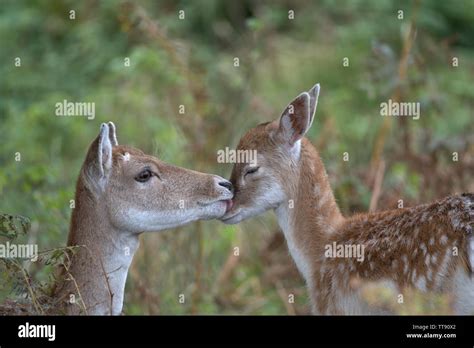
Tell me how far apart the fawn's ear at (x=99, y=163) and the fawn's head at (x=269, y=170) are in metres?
0.99

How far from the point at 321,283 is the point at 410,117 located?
4.49m

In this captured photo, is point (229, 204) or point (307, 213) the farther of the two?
point (307, 213)

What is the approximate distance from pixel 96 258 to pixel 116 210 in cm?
33

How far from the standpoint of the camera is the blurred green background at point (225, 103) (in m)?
9.46

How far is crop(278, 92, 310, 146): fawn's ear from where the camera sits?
7.46 meters

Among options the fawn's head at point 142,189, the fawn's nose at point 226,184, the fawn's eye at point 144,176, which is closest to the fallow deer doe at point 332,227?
the fawn's nose at point 226,184

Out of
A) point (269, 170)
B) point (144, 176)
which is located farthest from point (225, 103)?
point (144, 176)

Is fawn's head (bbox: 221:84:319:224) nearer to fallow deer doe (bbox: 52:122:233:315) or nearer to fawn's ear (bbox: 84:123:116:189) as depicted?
fallow deer doe (bbox: 52:122:233:315)

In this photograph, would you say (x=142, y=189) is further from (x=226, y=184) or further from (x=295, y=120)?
(x=295, y=120)

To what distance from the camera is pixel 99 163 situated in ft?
22.6

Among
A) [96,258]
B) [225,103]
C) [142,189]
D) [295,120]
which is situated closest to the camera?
[96,258]

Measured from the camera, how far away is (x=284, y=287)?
33.6 ft

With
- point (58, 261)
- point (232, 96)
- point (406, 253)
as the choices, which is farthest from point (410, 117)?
point (58, 261)

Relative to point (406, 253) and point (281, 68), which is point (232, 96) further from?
point (406, 253)
